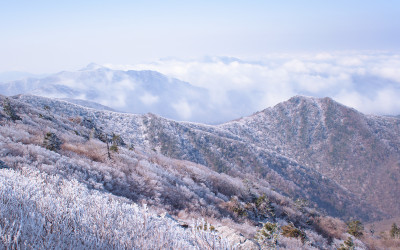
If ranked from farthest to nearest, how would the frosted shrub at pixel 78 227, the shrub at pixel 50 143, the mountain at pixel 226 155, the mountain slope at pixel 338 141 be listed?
the mountain slope at pixel 338 141 → the mountain at pixel 226 155 → the shrub at pixel 50 143 → the frosted shrub at pixel 78 227

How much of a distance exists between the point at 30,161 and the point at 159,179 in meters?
6.19

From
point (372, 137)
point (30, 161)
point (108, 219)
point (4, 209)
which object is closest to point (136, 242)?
point (108, 219)

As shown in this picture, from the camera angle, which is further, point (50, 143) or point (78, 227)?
point (50, 143)

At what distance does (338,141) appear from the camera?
539ft

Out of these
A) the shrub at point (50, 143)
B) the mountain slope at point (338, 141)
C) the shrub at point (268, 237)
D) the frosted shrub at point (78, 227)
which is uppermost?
the frosted shrub at point (78, 227)

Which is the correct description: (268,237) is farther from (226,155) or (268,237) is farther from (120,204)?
(226,155)

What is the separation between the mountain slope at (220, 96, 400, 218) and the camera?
138250 millimetres

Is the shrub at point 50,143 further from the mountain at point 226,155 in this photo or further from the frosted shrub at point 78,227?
the mountain at point 226,155

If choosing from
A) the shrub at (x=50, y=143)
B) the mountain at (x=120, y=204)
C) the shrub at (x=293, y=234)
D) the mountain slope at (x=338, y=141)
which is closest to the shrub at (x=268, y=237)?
the mountain at (x=120, y=204)

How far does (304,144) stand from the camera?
173 m

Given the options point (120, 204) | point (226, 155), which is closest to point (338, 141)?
point (226, 155)

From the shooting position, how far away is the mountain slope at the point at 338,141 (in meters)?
138

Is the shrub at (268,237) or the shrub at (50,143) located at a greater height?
the shrub at (50,143)

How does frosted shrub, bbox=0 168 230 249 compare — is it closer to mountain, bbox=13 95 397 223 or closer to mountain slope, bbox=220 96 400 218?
mountain, bbox=13 95 397 223
